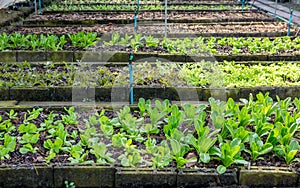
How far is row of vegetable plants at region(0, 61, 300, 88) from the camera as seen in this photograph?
4801mm

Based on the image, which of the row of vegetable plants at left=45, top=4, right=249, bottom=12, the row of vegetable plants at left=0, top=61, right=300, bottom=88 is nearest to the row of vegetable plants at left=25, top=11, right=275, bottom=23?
the row of vegetable plants at left=45, top=4, right=249, bottom=12

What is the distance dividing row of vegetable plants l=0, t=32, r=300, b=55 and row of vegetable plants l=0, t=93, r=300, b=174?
8.08 feet

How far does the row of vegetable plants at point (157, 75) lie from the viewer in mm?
4801

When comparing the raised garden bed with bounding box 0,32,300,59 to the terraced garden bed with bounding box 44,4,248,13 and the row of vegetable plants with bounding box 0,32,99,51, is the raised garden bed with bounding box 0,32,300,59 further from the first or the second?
the terraced garden bed with bounding box 44,4,248,13

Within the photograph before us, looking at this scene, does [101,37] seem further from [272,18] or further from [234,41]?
[272,18]

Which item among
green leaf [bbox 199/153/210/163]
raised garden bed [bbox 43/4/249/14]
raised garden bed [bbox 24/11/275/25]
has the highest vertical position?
raised garden bed [bbox 43/4/249/14]

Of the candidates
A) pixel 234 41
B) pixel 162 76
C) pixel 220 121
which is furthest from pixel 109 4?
pixel 220 121

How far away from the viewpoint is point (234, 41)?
22.2 feet

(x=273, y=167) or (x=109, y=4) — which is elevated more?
(x=109, y=4)

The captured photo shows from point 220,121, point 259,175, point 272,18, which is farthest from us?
point 272,18

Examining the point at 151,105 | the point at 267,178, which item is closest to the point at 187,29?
the point at 151,105

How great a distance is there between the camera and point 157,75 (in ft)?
16.5

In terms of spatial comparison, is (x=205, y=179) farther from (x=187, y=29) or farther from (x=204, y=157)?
(x=187, y=29)

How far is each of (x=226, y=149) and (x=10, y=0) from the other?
8.62 m
